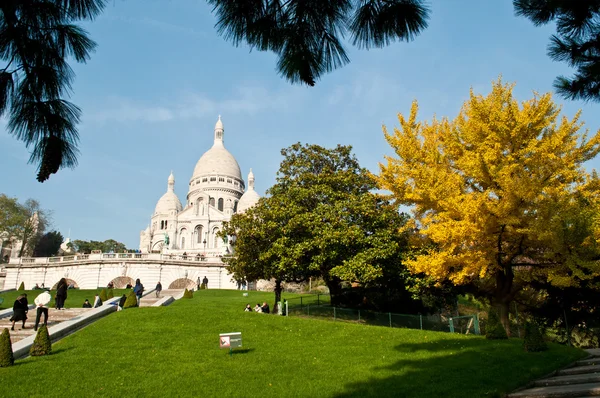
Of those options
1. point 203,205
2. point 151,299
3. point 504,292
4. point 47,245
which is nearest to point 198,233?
point 203,205

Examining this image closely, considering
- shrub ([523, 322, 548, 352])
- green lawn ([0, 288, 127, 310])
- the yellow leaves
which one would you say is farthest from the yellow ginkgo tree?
green lawn ([0, 288, 127, 310])

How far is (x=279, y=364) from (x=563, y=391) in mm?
7434

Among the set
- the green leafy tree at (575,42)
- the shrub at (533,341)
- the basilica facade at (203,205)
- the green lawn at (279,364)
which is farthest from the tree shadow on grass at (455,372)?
the basilica facade at (203,205)

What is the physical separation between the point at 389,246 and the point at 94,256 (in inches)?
1759

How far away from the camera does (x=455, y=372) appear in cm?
1328

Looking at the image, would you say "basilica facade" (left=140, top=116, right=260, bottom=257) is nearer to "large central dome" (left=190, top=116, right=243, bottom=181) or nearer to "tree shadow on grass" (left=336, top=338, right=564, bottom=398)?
"large central dome" (left=190, top=116, right=243, bottom=181)

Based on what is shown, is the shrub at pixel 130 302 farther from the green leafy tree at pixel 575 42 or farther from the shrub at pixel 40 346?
the green leafy tree at pixel 575 42

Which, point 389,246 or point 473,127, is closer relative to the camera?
point 473,127

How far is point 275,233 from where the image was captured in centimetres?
2852

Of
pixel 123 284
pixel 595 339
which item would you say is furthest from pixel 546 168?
pixel 123 284

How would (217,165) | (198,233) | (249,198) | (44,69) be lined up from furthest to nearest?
Result: (217,165), (249,198), (198,233), (44,69)

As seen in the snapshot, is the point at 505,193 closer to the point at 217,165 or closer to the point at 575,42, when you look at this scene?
the point at 575,42

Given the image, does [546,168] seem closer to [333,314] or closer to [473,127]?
[473,127]

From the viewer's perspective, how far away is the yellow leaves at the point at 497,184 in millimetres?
18406
